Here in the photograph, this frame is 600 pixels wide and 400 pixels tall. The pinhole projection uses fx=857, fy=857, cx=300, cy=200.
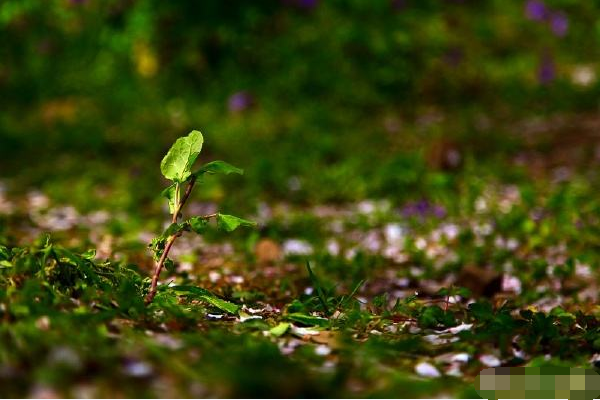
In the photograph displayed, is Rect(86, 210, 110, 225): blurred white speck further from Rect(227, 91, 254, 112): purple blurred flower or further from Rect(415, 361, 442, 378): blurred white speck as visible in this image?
Rect(415, 361, 442, 378): blurred white speck

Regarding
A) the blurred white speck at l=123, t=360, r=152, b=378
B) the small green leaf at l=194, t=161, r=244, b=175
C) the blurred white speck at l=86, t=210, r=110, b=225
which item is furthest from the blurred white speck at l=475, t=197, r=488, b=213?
the blurred white speck at l=123, t=360, r=152, b=378

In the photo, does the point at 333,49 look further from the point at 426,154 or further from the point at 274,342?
the point at 274,342

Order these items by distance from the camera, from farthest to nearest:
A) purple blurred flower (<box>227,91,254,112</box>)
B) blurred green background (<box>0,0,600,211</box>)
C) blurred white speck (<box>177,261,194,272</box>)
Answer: purple blurred flower (<box>227,91,254,112</box>) < blurred green background (<box>0,0,600,211</box>) < blurred white speck (<box>177,261,194,272</box>)

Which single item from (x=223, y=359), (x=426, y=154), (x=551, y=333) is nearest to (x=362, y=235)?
(x=426, y=154)

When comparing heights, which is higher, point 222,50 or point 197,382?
point 222,50

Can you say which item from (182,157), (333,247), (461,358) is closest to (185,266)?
(333,247)

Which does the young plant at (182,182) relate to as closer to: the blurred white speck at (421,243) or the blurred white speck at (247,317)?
the blurred white speck at (247,317)

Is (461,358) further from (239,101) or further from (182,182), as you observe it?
(239,101)
